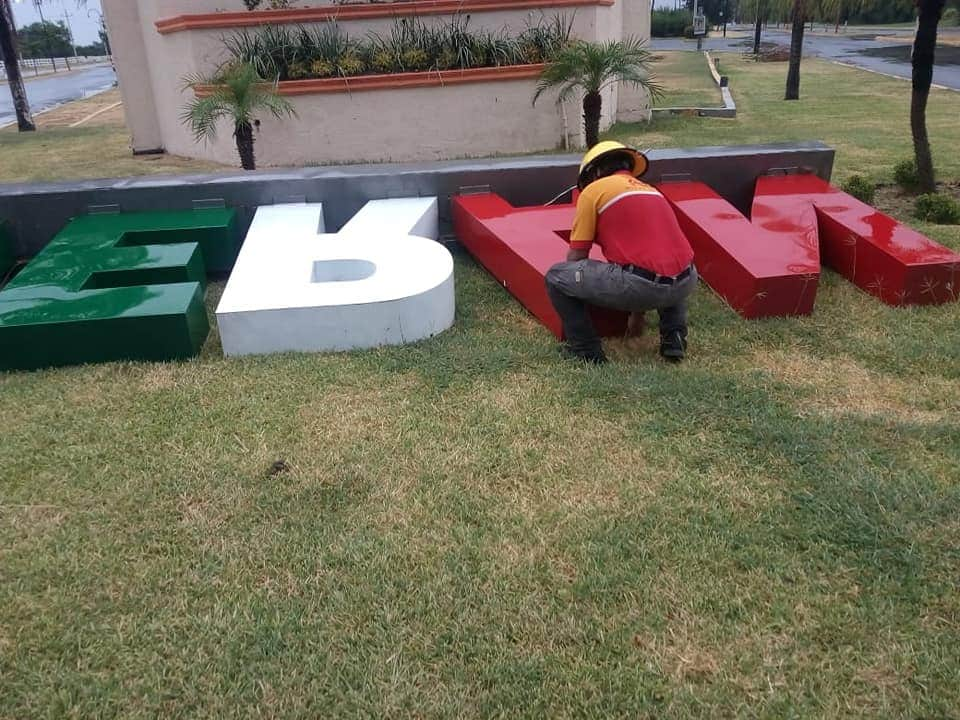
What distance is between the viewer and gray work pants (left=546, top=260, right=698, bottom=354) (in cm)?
457

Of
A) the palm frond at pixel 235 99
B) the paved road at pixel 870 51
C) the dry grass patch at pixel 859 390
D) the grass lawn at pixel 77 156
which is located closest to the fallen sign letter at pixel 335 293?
the dry grass patch at pixel 859 390

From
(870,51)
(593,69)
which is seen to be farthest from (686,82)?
(870,51)

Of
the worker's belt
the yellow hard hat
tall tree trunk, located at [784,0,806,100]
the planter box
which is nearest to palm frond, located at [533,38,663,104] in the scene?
the planter box

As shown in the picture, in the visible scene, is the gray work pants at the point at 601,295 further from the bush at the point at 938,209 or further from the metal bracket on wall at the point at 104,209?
the metal bracket on wall at the point at 104,209

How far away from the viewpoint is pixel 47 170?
45.3ft

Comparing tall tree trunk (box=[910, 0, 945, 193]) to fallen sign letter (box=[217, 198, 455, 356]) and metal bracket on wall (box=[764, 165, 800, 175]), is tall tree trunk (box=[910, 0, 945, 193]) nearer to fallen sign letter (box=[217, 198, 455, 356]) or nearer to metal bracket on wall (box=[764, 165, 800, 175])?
metal bracket on wall (box=[764, 165, 800, 175])

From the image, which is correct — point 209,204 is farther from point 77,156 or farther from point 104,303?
point 77,156

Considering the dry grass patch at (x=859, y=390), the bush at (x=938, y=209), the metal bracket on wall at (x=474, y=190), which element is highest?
the metal bracket on wall at (x=474, y=190)

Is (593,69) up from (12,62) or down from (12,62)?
down

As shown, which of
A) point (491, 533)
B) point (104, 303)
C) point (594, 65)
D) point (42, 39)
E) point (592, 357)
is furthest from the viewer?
point (42, 39)

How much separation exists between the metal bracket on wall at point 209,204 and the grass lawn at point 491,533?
264 cm

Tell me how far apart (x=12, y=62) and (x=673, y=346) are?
19.2 metres

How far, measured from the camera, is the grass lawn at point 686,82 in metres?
19.0

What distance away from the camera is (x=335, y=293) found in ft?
17.0
